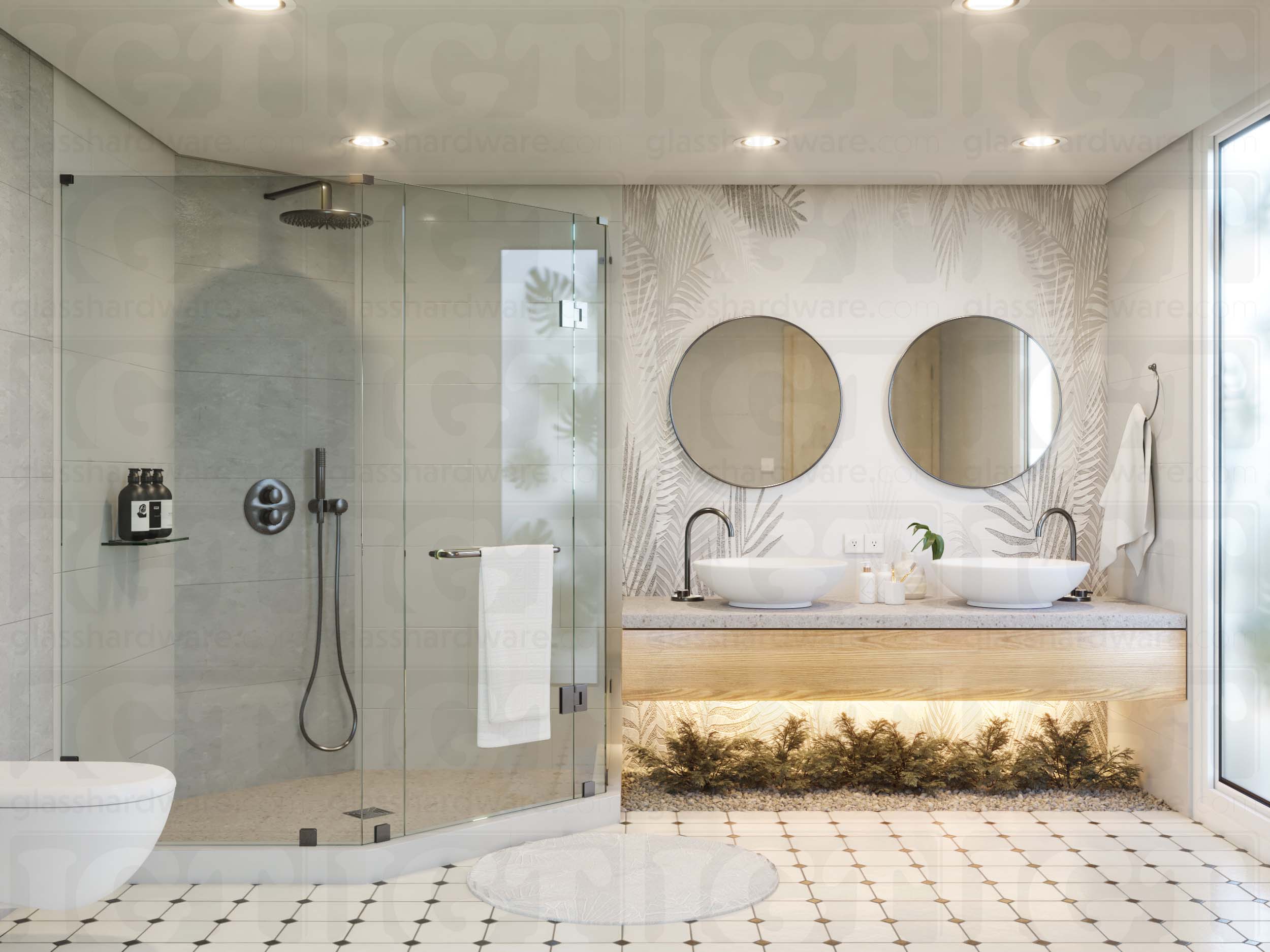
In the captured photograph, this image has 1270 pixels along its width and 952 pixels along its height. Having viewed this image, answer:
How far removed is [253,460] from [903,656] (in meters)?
2.25

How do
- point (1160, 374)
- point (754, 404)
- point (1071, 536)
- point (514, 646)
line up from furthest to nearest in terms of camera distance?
Result: point (754, 404), point (1071, 536), point (1160, 374), point (514, 646)

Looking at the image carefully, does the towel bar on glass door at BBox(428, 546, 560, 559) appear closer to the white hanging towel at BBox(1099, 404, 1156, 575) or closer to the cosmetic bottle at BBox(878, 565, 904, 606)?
the cosmetic bottle at BBox(878, 565, 904, 606)

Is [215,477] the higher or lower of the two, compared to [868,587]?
higher

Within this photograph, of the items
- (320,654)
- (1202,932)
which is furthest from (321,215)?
(1202,932)

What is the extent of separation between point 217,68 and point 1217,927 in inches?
143

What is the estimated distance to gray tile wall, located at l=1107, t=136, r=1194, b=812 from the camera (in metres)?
3.57

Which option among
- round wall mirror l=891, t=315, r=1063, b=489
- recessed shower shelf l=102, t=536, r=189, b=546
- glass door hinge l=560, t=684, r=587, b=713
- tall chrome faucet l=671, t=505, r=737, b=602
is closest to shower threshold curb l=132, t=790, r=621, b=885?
glass door hinge l=560, t=684, r=587, b=713

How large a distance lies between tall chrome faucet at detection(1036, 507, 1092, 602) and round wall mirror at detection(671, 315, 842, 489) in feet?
2.80

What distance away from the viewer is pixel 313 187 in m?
3.09

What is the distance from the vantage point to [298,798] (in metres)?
3.12

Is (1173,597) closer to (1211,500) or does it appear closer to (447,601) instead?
(1211,500)

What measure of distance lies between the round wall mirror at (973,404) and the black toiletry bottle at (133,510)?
2.72 metres

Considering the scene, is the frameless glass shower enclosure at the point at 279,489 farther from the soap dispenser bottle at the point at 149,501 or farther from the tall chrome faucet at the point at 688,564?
the tall chrome faucet at the point at 688,564

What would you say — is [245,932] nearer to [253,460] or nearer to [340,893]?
[340,893]
